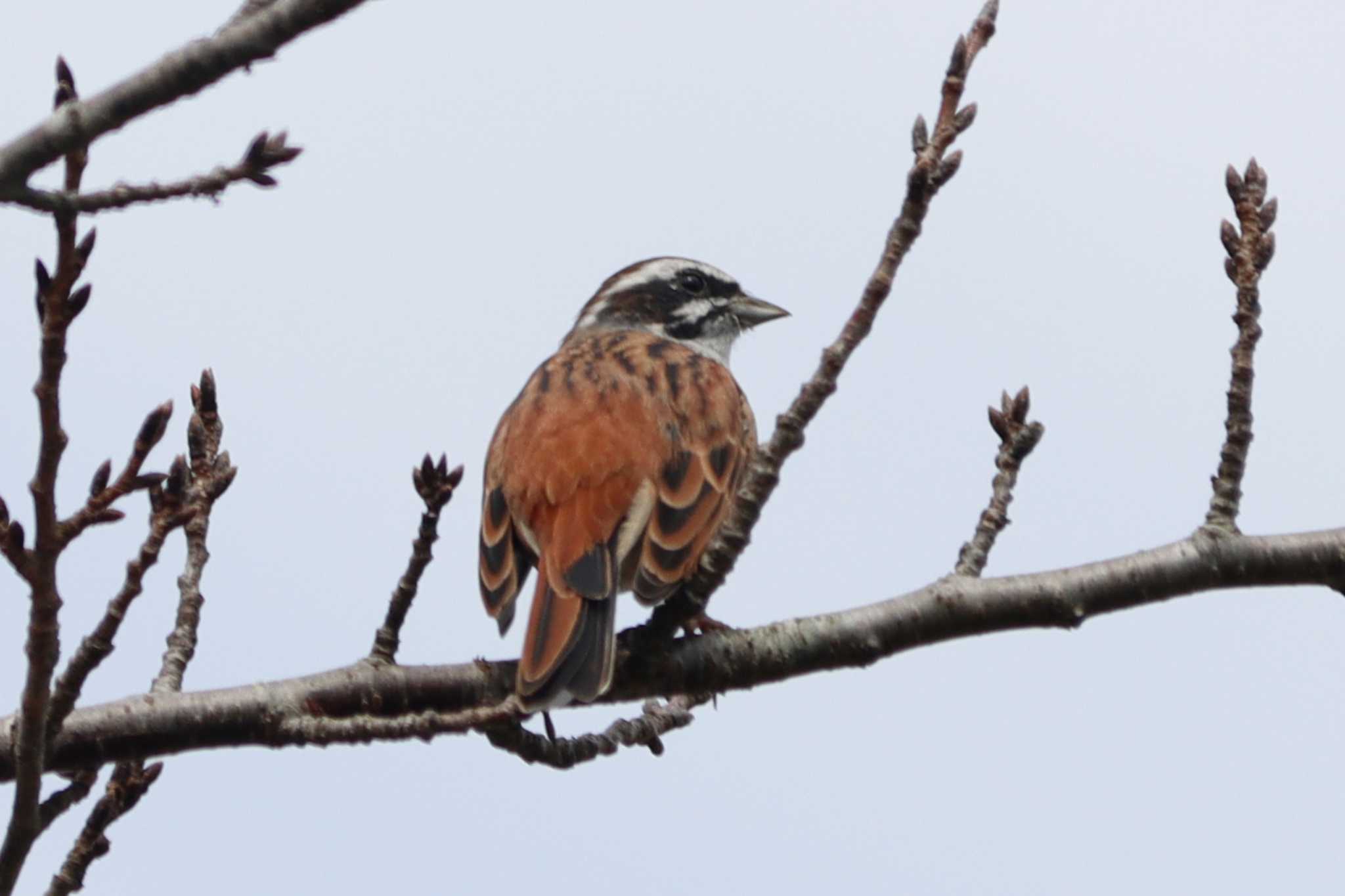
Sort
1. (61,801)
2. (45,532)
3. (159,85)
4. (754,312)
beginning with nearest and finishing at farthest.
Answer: (159,85), (45,532), (61,801), (754,312)

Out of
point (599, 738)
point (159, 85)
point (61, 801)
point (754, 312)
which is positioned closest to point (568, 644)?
point (599, 738)

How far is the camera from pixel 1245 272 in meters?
5.48

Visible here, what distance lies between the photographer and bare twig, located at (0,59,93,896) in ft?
10.7

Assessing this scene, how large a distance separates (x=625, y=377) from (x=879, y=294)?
110 inches

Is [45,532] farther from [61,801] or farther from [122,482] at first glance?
[61,801]

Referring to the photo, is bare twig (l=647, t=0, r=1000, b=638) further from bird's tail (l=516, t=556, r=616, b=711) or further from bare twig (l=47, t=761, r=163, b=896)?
bare twig (l=47, t=761, r=163, b=896)

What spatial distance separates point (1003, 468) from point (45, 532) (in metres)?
3.06

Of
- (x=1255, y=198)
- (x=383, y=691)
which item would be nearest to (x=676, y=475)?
(x=383, y=691)

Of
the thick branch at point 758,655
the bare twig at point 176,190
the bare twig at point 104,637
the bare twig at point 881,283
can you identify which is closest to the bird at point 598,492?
the thick branch at point 758,655

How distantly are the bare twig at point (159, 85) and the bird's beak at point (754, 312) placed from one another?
602 centimetres

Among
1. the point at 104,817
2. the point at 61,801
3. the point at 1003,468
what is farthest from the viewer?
the point at 1003,468

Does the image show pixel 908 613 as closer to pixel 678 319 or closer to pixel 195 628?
pixel 195 628

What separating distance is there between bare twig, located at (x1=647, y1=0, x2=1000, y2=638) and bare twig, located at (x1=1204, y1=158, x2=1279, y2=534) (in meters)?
1.47

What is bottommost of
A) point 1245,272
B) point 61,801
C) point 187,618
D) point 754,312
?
point 61,801
